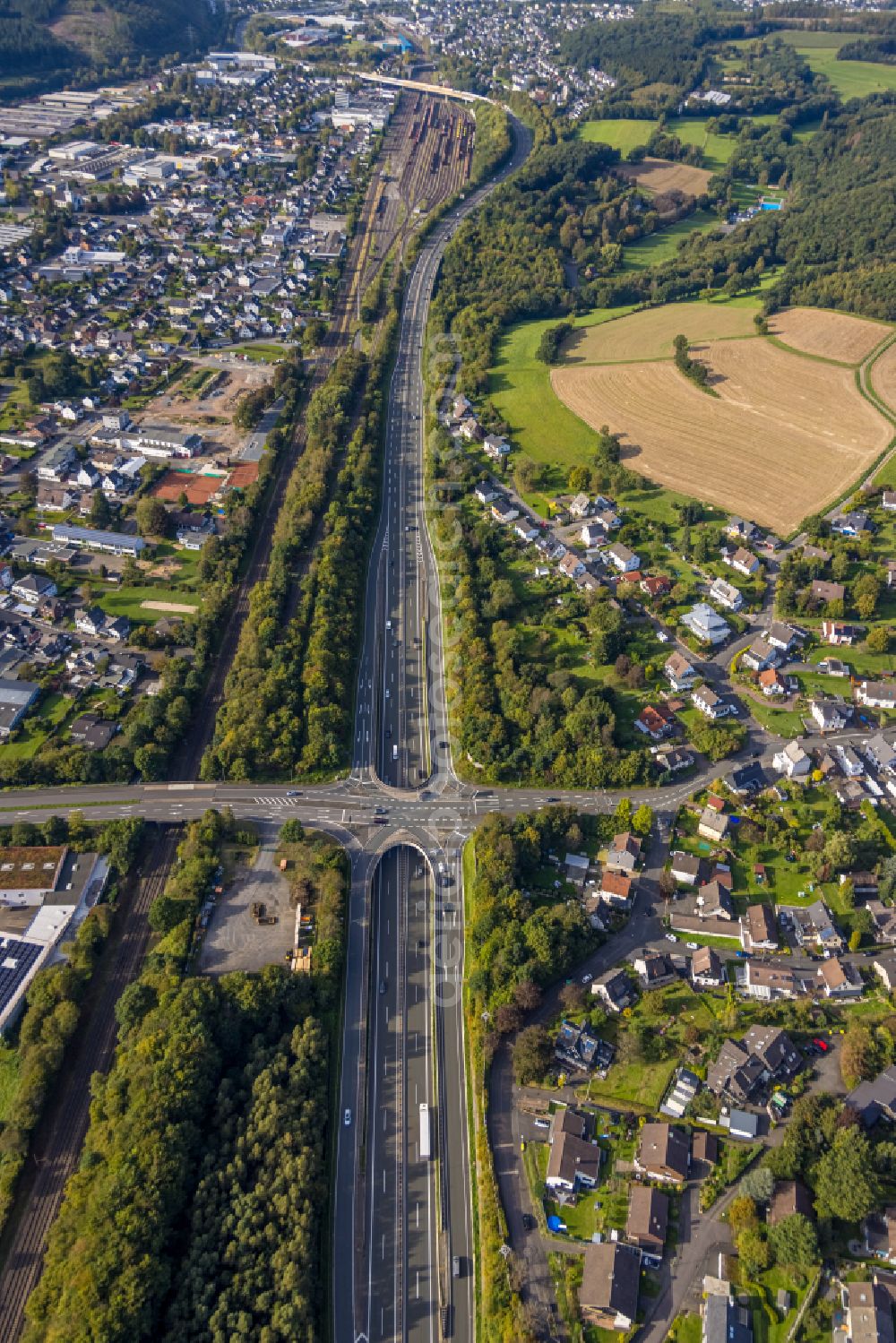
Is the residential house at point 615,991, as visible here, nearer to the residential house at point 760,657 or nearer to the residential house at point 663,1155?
the residential house at point 663,1155

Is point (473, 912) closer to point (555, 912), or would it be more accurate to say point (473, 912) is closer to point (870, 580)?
point (555, 912)

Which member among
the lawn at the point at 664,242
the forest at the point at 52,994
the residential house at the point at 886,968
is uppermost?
the lawn at the point at 664,242

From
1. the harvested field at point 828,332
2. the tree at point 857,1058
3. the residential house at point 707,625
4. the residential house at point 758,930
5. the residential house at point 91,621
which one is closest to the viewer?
the tree at point 857,1058

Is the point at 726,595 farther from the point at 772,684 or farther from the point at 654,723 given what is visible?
the point at 654,723

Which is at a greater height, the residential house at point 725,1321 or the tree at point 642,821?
the tree at point 642,821

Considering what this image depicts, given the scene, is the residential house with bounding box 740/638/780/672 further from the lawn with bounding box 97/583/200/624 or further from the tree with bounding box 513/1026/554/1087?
the lawn with bounding box 97/583/200/624

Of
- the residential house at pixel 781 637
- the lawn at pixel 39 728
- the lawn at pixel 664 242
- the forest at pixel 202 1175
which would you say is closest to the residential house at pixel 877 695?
the residential house at pixel 781 637

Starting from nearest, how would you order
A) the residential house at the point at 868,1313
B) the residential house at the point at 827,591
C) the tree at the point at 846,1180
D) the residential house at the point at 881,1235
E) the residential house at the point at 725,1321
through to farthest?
the residential house at the point at 868,1313 → the residential house at the point at 725,1321 → the tree at the point at 846,1180 → the residential house at the point at 881,1235 → the residential house at the point at 827,591
